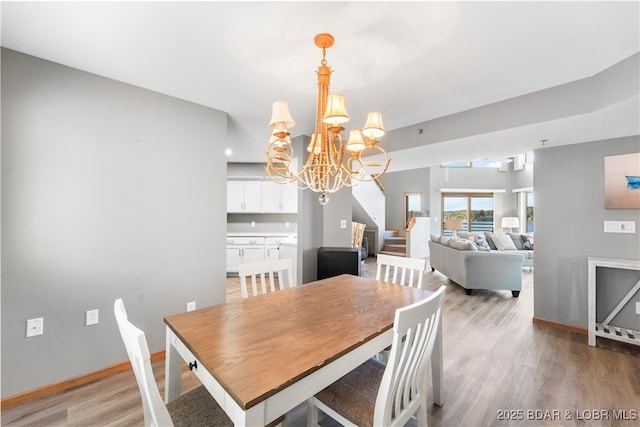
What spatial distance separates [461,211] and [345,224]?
736 cm

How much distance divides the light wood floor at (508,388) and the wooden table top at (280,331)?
0.78 m

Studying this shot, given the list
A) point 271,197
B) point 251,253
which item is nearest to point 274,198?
point 271,197

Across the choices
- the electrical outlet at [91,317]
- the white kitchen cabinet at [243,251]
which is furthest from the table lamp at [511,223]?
the electrical outlet at [91,317]

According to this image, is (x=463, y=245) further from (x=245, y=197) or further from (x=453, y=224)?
(x=453, y=224)

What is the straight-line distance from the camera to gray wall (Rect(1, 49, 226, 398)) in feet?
6.01

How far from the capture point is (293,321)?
143 cm

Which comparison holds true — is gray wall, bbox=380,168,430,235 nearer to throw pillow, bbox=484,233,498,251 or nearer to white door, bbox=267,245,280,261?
throw pillow, bbox=484,233,498,251

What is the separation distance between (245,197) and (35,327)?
388cm

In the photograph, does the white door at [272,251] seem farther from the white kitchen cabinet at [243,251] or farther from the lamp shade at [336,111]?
the lamp shade at [336,111]

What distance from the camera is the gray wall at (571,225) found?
109 inches

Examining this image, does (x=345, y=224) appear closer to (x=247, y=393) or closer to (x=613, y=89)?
(x=613, y=89)

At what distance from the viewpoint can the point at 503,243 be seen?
6.43m

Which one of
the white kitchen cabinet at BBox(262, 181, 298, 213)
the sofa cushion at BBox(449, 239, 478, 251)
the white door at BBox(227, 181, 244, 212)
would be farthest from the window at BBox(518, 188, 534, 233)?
the white door at BBox(227, 181, 244, 212)

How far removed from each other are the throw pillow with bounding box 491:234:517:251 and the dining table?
580 cm
